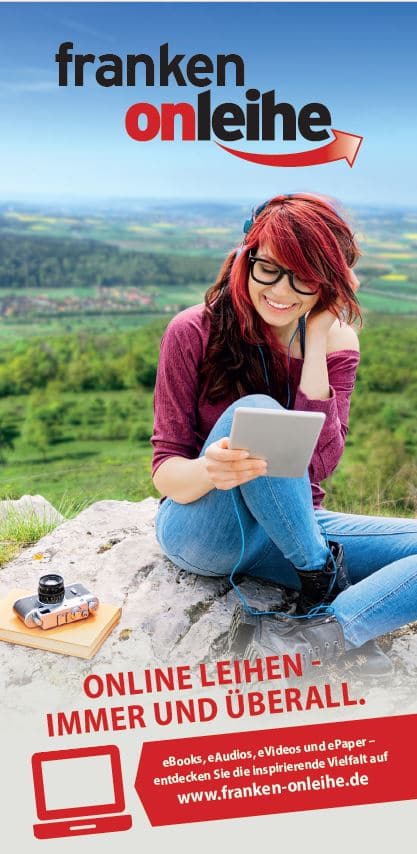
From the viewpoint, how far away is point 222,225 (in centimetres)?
1292

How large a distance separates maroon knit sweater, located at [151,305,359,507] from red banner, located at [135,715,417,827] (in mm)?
685

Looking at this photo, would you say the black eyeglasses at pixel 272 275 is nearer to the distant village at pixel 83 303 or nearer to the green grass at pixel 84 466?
the green grass at pixel 84 466

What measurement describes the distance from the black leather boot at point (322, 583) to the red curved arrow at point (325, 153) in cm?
144

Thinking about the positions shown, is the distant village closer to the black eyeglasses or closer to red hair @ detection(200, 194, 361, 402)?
red hair @ detection(200, 194, 361, 402)

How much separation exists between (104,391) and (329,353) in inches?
327

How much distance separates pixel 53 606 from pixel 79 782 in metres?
0.51

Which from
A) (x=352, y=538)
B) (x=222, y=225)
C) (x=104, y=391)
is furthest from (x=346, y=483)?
(x=222, y=225)

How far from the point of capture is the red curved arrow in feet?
9.31

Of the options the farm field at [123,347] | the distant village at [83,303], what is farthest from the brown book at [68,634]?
the distant village at [83,303]

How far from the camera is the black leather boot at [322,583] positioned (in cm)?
203

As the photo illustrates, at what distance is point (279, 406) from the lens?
74.6 inches

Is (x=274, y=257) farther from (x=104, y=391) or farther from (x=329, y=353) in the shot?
(x=104, y=391)

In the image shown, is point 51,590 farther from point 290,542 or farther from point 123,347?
point 123,347

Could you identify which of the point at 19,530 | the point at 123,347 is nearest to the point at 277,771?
the point at 19,530
